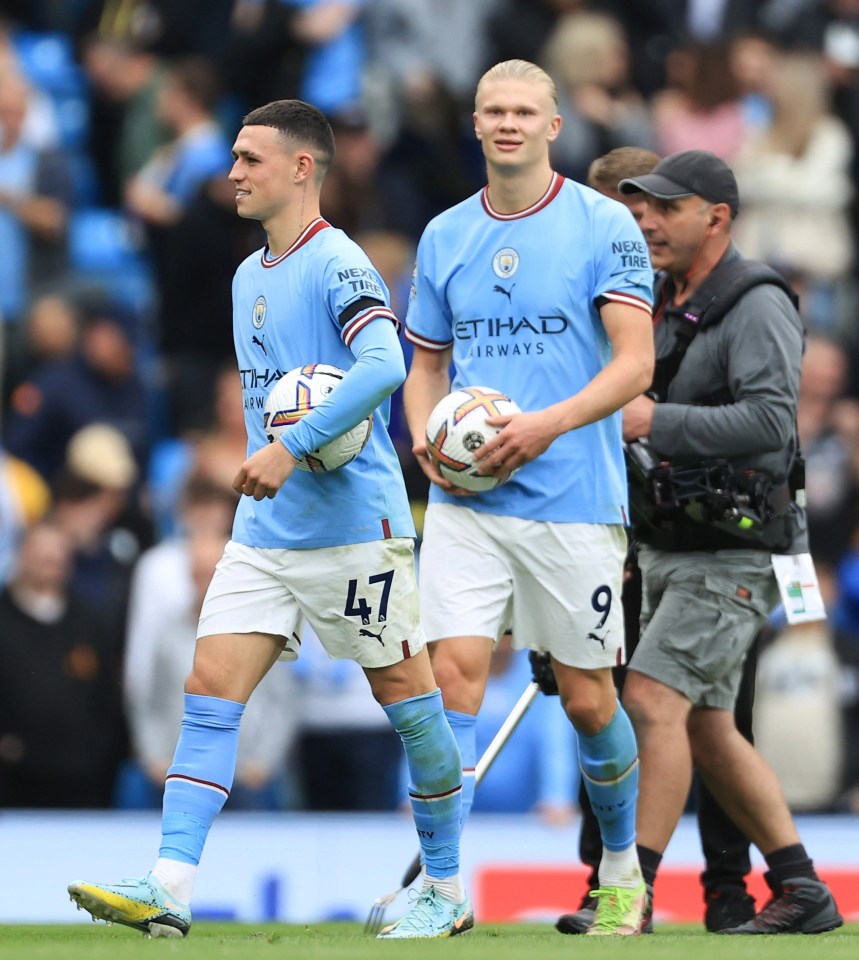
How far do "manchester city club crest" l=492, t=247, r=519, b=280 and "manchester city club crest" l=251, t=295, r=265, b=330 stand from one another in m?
0.87

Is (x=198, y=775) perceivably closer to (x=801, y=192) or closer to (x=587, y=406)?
(x=587, y=406)

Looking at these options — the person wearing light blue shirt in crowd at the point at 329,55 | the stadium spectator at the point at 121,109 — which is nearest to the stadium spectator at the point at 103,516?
the stadium spectator at the point at 121,109

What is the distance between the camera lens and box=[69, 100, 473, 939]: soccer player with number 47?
19.4 ft

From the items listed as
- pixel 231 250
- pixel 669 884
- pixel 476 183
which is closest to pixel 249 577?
pixel 669 884

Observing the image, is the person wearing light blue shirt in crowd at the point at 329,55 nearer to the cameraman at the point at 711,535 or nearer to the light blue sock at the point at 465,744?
the cameraman at the point at 711,535

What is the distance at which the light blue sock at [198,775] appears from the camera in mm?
5887

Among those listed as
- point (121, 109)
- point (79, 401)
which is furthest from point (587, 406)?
point (121, 109)

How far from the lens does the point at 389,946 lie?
5809 millimetres

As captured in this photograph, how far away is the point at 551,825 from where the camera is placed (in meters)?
10.1

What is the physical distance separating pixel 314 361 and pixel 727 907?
9.32 ft

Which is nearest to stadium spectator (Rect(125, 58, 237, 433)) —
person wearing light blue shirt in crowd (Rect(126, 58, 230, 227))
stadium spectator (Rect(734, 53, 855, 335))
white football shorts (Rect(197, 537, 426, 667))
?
person wearing light blue shirt in crowd (Rect(126, 58, 230, 227))

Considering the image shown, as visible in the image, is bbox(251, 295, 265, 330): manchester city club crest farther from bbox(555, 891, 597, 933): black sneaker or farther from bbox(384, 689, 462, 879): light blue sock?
bbox(555, 891, 597, 933): black sneaker

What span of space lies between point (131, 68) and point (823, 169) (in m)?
4.91

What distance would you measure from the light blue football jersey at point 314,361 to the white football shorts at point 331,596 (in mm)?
55
